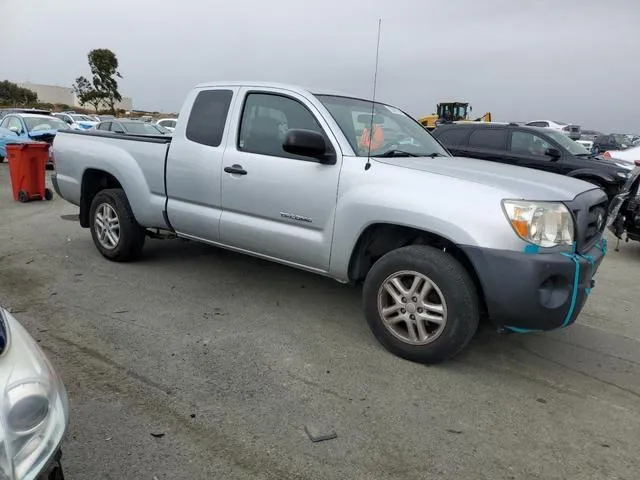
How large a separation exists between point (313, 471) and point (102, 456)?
1025 millimetres

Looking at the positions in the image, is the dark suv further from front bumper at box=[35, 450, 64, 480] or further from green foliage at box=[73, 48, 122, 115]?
green foliage at box=[73, 48, 122, 115]

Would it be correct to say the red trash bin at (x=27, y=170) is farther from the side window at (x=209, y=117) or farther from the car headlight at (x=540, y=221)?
the car headlight at (x=540, y=221)

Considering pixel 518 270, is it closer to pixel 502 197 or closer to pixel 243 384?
pixel 502 197

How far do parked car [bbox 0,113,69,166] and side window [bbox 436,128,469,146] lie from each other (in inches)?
408

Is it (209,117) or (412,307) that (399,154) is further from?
(209,117)

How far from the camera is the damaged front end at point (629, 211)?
22.5 feet

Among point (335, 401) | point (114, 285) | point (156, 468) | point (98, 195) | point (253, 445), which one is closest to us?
point (156, 468)

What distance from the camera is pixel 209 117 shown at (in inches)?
185

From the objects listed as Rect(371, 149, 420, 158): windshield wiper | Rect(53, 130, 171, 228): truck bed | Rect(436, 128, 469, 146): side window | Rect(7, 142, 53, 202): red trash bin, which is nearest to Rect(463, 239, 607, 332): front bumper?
Rect(371, 149, 420, 158): windshield wiper

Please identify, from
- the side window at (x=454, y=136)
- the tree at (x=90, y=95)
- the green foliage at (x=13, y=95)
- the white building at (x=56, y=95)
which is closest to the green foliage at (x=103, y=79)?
the tree at (x=90, y=95)

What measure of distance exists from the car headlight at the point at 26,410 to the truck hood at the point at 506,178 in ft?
8.54

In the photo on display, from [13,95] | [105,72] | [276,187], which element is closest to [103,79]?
[105,72]

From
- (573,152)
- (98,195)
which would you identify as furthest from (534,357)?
(573,152)

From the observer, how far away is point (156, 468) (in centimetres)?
245
